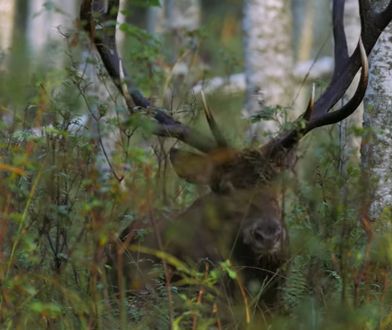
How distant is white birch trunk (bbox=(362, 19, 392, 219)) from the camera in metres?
6.23

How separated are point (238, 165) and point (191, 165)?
33 centimetres

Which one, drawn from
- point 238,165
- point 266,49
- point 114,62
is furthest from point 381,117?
point 266,49

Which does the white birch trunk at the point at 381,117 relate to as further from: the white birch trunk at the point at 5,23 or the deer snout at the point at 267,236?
the white birch trunk at the point at 5,23

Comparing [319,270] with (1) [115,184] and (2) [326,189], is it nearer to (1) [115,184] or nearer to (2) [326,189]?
(2) [326,189]

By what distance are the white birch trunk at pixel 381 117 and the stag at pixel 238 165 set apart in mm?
154

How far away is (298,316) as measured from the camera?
4.75 meters

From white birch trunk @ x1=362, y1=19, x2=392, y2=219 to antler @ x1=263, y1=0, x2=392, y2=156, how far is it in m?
0.14

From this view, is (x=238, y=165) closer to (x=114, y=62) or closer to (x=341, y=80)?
(x=341, y=80)

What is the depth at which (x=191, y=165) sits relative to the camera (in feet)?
22.2

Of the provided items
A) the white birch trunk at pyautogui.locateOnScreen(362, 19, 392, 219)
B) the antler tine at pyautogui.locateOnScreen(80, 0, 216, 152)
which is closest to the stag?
the antler tine at pyautogui.locateOnScreen(80, 0, 216, 152)

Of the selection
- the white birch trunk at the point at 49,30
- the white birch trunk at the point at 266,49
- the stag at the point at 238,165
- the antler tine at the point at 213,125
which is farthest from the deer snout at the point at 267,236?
the white birch trunk at the point at 266,49

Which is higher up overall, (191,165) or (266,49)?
(266,49)

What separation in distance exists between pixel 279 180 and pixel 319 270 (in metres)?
1.62

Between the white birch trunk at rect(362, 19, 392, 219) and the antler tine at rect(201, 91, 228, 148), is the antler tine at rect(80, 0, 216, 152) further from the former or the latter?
the white birch trunk at rect(362, 19, 392, 219)
